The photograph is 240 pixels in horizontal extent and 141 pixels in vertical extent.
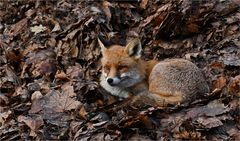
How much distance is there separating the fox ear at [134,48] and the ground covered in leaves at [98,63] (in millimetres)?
887

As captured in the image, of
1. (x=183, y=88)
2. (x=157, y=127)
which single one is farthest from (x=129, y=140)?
(x=183, y=88)

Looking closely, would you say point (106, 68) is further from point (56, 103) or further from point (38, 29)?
point (38, 29)

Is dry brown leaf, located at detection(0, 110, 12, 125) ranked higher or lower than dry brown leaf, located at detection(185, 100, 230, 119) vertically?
lower

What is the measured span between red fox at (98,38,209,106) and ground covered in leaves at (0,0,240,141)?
0.27 metres

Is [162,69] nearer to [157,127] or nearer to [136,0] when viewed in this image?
[157,127]

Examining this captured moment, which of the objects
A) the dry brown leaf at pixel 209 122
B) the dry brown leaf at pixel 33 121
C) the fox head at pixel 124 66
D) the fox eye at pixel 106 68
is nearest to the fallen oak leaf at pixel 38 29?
the fox head at pixel 124 66

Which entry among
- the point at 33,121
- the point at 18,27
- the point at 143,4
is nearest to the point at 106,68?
the point at 33,121

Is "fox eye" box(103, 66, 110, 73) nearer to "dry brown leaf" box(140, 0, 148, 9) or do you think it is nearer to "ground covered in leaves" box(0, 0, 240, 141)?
"ground covered in leaves" box(0, 0, 240, 141)

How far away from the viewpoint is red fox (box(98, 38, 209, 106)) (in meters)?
7.22

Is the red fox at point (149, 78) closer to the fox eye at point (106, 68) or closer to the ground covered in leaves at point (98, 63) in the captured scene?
the fox eye at point (106, 68)

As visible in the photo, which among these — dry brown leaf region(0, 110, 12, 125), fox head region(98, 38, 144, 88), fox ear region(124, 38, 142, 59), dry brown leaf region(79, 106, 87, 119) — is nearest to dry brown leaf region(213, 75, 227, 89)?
fox head region(98, 38, 144, 88)

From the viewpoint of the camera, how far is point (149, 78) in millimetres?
7879

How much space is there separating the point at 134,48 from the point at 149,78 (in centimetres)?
63

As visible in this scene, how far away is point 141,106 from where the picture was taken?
7152 mm
